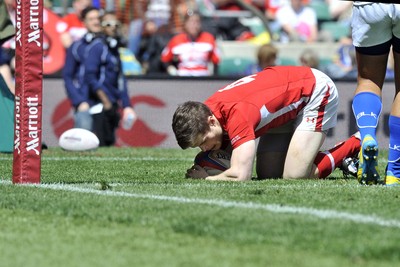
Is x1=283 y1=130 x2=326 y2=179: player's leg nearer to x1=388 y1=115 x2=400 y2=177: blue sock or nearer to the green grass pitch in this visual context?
the green grass pitch

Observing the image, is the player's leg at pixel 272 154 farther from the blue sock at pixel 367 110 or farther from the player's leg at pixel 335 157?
the blue sock at pixel 367 110

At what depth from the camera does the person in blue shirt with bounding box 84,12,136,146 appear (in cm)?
1374

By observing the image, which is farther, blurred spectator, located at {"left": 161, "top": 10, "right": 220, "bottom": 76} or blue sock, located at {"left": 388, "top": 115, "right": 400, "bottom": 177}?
blurred spectator, located at {"left": 161, "top": 10, "right": 220, "bottom": 76}

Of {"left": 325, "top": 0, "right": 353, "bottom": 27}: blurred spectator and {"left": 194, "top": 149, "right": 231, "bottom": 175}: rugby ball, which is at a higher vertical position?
{"left": 325, "top": 0, "right": 353, "bottom": 27}: blurred spectator

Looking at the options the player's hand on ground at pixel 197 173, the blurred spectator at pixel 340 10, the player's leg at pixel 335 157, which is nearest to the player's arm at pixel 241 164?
the player's hand on ground at pixel 197 173

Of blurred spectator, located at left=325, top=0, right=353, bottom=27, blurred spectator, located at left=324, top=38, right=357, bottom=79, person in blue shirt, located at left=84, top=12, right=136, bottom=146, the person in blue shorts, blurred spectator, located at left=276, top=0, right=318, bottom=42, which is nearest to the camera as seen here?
the person in blue shorts

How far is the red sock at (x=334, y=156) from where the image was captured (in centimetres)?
782

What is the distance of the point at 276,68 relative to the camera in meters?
7.79

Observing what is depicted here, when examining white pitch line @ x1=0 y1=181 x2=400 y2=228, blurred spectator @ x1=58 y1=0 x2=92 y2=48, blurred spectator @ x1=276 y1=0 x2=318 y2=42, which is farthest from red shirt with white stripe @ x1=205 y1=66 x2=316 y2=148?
blurred spectator @ x1=276 y1=0 x2=318 y2=42

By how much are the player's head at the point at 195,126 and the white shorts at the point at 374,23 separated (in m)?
1.17

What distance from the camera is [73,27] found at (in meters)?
16.3

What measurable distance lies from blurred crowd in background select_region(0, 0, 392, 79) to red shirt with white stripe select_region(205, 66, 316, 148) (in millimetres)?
7196

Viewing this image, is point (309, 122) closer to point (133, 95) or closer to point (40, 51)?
point (40, 51)

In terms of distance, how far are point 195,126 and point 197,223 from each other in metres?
1.96
